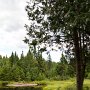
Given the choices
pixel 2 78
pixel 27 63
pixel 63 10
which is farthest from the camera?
pixel 27 63

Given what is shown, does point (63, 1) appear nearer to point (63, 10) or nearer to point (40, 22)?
point (63, 10)

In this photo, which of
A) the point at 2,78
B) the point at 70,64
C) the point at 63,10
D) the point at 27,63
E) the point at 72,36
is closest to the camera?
the point at 63,10

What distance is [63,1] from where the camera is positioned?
1809cm

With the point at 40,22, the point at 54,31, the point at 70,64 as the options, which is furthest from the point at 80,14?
the point at 70,64

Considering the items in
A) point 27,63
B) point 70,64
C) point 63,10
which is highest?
point 27,63

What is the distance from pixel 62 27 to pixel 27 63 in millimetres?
124341

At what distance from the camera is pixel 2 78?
12369 centimetres

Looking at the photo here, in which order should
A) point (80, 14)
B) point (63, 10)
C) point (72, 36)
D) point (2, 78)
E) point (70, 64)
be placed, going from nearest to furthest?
point (80, 14) < point (63, 10) < point (72, 36) < point (70, 64) < point (2, 78)

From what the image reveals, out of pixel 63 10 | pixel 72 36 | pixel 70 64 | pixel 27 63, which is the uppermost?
pixel 27 63

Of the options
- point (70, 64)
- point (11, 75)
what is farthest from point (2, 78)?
point (70, 64)

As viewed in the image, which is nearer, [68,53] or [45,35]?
[45,35]

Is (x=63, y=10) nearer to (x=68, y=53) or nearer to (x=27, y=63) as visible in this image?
(x=68, y=53)

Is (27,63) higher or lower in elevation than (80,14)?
higher

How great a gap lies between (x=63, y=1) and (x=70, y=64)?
17.1 feet
